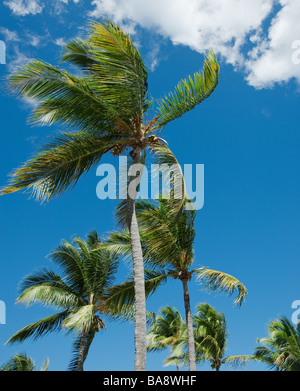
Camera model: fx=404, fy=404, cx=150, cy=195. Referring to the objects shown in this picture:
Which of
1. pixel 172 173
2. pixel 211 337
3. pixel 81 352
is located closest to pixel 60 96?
pixel 172 173

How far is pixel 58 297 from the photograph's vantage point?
1667 cm

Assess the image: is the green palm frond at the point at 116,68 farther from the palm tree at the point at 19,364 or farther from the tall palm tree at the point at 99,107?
the palm tree at the point at 19,364

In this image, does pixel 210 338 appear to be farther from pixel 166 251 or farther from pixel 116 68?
pixel 116 68

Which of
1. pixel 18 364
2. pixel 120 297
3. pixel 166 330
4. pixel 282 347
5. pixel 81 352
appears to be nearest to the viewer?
pixel 120 297

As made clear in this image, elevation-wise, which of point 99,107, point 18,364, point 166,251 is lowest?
point 18,364

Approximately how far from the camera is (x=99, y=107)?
9.78 meters

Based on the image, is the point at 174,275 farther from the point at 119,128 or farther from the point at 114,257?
the point at 119,128

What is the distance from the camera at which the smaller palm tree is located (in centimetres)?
2381

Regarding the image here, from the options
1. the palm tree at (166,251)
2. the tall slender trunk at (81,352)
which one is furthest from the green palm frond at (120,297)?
the tall slender trunk at (81,352)

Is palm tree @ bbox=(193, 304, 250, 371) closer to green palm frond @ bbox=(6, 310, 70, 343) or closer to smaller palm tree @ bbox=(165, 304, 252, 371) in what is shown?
smaller palm tree @ bbox=(165, 304, 252, 371)

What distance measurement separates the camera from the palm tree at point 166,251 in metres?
11.7

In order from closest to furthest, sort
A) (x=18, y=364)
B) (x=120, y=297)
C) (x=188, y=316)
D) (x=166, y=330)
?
(x=120, y=297), (x=188, y=316), (x=18, y=364), (x=166, y=330)

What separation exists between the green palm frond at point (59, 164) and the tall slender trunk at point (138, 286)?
3.79 feet

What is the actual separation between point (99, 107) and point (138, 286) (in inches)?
171
